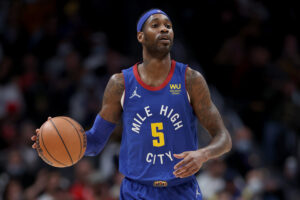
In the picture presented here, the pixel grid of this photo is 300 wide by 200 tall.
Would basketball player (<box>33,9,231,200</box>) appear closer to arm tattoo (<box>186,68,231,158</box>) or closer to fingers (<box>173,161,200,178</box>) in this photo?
arm tattoo (<box>186,68,231,158</box>)

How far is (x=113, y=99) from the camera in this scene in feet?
16.6

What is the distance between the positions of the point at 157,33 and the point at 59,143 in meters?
1.41

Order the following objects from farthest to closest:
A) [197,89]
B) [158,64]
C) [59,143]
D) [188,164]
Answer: [158,64], [197,89], [59,143], [188,164]

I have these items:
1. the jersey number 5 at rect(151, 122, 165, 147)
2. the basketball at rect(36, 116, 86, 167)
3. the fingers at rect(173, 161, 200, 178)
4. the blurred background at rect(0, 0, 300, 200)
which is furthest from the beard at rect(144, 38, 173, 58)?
the blurred background at rect(0, 0, 300, 200)

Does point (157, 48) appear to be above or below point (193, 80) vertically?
above

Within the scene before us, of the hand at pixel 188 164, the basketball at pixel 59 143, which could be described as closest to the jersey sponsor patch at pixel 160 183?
the hand at pixel 188 164

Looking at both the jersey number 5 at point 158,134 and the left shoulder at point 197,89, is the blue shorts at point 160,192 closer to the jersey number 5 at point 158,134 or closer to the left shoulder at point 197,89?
the jersey number 5 at point 158,134

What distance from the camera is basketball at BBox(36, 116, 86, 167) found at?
4.78 metres

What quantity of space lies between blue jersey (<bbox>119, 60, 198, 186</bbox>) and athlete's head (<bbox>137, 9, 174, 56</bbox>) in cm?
30

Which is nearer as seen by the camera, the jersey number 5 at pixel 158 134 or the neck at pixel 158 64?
the jersey number 5 at pixel 158 134

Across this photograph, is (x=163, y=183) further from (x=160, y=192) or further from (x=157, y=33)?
(x=157, y=33)

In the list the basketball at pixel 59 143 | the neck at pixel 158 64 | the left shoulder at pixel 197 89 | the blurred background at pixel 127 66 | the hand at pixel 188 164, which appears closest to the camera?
the hand at pixel 188 164

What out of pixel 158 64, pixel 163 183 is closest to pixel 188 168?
pixel 163 183

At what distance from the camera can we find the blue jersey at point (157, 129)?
15.7ft
